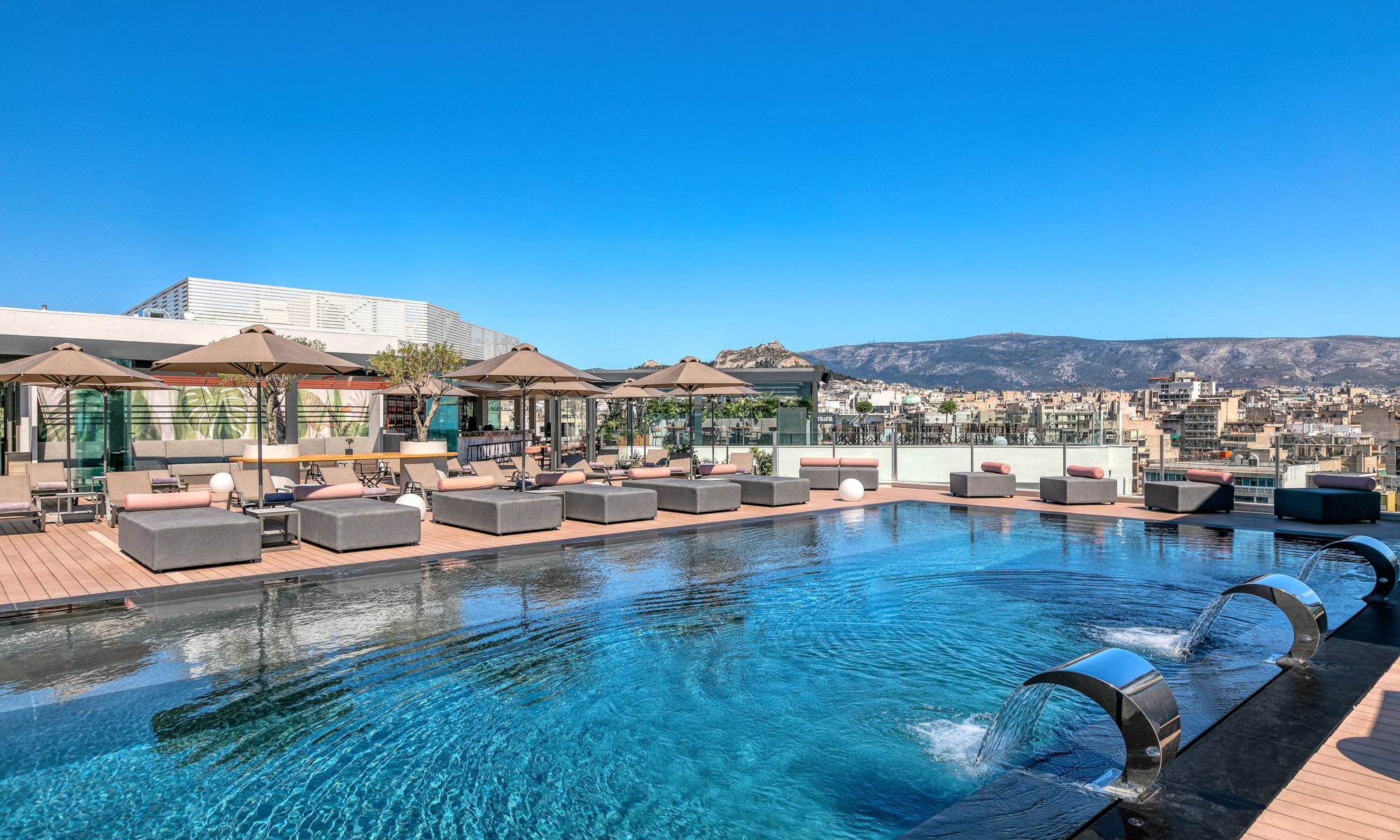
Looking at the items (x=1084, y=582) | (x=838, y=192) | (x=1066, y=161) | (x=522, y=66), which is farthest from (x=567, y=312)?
(x=1084, y=582)

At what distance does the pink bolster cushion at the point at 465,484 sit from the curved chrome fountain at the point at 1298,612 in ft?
28.4

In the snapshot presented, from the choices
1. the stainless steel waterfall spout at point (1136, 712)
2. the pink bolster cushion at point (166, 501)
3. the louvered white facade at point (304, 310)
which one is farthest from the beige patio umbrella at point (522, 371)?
the louvered white facade at point (304, 310)

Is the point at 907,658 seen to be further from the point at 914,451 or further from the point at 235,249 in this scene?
the point at 235,249

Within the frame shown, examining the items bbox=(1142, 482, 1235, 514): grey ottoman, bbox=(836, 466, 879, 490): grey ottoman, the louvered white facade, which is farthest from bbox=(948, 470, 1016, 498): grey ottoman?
the louvered white facade

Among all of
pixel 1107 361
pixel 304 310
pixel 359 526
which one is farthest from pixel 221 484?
pixel 1107 361

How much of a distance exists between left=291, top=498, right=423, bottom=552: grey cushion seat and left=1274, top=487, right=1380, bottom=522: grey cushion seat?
454 inches

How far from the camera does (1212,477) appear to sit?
1184 cm

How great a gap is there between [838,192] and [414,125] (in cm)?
2277

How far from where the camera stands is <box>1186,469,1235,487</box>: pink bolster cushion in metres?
11.6

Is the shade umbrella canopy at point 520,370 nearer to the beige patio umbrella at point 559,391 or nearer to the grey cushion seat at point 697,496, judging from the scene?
the beige patio umbrella at point 559,391

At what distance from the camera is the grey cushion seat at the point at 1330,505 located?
33.4 feet

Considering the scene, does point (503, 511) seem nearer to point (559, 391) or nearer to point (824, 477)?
point (559, 391)

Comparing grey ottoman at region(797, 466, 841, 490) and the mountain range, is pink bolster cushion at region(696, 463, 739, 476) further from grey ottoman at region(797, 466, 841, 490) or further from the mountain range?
the mountain range

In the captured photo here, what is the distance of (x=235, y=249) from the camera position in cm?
4772
